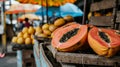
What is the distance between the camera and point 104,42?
2.03m

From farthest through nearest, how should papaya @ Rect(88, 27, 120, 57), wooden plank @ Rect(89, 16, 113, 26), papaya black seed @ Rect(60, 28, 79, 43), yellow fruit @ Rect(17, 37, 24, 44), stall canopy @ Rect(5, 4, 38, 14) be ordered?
stall canopy @ Rect(5, 4, 38, 14)
yellow fruit @ Rect(17, 37, 24, 44)
wooden plank @ Rect(89, 16, 113, 26)
papaya black seed @ Rect(60, 28, 79, 43)
papaya @ Rect(88, 27, 120, 57)

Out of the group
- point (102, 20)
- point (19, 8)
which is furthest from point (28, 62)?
point (19, 8)

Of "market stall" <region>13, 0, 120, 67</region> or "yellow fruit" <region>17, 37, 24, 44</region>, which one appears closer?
"market stall" <region>13, 0, 120, 67</region>

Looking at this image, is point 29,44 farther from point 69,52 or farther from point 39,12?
point 39,12

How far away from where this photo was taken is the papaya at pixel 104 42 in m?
1.96

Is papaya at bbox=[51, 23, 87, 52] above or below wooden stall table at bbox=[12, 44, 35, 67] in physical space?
above

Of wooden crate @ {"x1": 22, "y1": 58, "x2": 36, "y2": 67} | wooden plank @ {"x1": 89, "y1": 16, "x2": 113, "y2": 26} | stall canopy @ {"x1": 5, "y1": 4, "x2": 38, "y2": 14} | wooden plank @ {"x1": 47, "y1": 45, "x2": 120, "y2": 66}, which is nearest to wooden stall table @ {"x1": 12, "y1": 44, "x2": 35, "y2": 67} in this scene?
wooden crate @ {"x1": 22, "y1": 58, "x2": 36, "y2": 67}

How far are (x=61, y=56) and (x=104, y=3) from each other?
134 inches

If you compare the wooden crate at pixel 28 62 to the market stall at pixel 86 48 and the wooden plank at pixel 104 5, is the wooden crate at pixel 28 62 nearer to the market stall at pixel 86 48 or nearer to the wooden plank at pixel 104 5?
the wooden plank at pixel 104 5

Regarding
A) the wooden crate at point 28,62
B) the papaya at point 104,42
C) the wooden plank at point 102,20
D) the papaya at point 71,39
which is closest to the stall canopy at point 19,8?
the wooden crate at point 28,62

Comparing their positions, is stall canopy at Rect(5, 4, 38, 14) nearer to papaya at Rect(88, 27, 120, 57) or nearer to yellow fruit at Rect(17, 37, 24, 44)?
yellow fruit at Rect(17, 37, 24, 44)

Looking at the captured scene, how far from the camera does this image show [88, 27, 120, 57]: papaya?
1.96 m

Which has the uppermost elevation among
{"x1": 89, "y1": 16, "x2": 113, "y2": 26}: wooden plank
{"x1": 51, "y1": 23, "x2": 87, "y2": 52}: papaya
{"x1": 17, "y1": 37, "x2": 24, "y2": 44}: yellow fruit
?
{"x1": 51, "y1": 23, "x2": 87, "y2": 52}: papaya

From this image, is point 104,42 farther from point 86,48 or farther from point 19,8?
point 19,8
